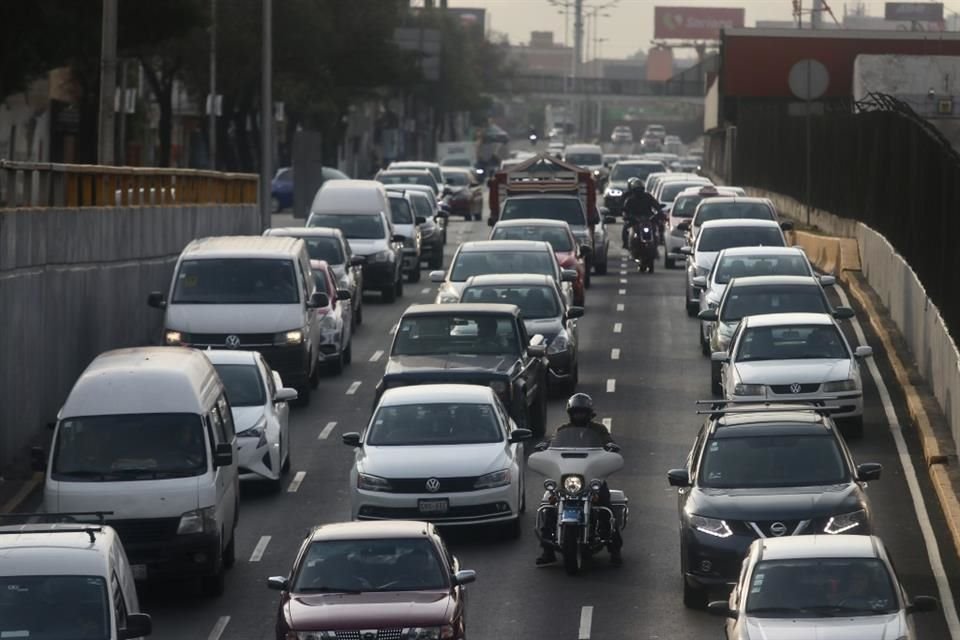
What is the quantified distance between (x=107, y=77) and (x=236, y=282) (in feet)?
23.7

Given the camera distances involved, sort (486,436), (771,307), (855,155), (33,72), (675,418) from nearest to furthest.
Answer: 1. (486,436)
2. (675,418)
3. (771,307)
4. (855,155)
5. (33,72)

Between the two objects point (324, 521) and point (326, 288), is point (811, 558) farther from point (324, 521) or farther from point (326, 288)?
point (326, 288)

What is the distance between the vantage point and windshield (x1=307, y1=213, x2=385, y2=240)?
44594mm

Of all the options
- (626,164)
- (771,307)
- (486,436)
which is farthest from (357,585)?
(626,164)

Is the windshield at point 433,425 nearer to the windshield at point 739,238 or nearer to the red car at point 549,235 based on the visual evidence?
the red car at point 549,235

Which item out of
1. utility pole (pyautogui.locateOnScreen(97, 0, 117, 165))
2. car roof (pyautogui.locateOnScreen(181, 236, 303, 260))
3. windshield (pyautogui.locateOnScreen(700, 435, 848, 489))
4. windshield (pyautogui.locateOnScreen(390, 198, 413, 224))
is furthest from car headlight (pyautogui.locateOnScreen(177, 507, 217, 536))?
windshield (pyautogui.locateOnScreen(390, 198, 413, 224))

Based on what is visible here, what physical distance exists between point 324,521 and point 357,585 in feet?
22.7

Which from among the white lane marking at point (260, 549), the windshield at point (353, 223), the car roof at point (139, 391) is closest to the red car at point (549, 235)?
the windshield at point (353, 223)

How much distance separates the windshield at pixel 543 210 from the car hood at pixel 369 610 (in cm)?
2887

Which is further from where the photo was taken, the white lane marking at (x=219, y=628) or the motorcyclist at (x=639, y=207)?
the motorcyclist at (x=639, y=207)

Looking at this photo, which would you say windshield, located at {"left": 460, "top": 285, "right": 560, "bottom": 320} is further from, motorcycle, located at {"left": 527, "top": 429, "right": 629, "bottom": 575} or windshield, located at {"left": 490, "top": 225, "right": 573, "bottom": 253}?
motorcycle, located at {"left": 527, "top": 429, "right": 629, "bottom": 575}

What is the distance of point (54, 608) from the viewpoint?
1468 cm

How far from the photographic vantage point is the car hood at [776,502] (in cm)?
1928

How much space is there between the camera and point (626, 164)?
249 ft
